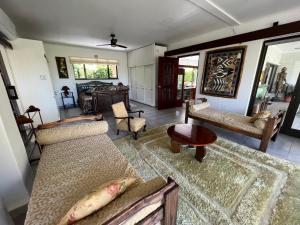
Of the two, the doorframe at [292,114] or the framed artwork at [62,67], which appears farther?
the framed artwork at [62,67]

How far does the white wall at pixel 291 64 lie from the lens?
3.13 metres

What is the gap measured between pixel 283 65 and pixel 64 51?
25.1 feet

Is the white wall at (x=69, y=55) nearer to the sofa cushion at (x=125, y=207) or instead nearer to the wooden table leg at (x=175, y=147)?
the wooden table leg at (x=175, y=147)

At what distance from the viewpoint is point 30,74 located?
354cm

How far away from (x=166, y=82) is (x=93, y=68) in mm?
3786

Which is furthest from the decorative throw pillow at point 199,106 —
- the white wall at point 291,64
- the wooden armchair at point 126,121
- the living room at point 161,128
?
the white wall at point 291,64

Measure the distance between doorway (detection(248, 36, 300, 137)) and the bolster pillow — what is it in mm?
3830

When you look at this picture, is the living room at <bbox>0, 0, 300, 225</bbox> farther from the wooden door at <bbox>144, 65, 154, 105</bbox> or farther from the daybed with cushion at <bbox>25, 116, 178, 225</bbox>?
the wooden door at <bbox>144, 65, 154, 105</bbox>

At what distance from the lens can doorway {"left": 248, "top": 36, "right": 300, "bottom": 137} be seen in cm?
314

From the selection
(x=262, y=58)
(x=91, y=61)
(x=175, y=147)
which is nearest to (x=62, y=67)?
(x=91, y=61)

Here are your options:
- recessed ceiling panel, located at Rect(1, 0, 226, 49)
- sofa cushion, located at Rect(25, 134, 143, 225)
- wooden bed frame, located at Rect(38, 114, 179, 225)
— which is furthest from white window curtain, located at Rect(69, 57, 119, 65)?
wooden bed frame, located at Rect(38, 114, 179, 225)

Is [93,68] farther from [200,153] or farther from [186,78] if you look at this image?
[200,153]

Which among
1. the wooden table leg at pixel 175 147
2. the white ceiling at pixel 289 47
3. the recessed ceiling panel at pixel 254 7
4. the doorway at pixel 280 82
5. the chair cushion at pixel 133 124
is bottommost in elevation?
the wooden table leg at pixel 175 147

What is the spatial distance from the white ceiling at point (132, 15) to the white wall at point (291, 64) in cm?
121
